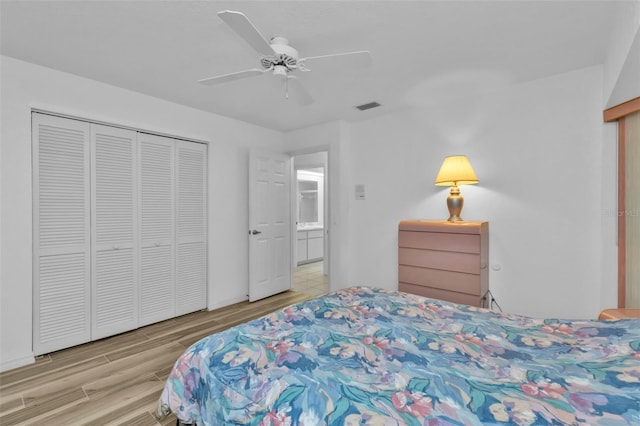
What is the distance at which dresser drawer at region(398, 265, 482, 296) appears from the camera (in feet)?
8.81

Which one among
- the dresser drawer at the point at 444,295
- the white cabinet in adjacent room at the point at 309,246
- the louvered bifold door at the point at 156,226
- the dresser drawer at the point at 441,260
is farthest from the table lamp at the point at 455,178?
the white cabinet in adjacent room at the point at 309,246

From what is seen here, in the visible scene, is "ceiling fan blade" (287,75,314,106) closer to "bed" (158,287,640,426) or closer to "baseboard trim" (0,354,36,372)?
"bed" (158,287,640,426)

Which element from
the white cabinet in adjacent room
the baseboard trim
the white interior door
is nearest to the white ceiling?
the white interior door

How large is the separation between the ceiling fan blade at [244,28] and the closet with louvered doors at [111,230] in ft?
6.91

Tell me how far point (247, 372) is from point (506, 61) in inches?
111

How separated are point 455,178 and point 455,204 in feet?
0.90

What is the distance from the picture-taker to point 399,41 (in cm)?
207

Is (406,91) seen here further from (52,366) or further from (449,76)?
(52,366)

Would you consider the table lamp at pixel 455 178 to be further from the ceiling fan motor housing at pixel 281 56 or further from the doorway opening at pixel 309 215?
the doorway opening at pixel 309 215

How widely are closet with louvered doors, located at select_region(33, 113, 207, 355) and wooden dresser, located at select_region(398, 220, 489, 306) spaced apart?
2.43 meters

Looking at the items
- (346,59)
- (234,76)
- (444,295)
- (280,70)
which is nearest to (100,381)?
(234,76)

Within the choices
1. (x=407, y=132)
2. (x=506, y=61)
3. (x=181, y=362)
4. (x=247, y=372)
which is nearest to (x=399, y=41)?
(x=506, y=61)

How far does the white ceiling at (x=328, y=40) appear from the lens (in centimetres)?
174

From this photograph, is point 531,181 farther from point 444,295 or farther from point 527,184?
point 444,295
